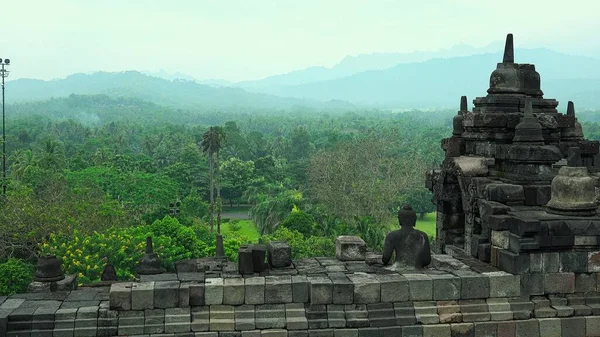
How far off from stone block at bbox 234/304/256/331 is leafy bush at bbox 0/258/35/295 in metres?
16.7

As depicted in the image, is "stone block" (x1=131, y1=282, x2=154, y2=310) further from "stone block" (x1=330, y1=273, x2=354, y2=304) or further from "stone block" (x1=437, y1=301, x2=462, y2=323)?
"stone block" (x1=437, y1=301, x2=462, y2=323)

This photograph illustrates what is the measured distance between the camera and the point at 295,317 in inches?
368

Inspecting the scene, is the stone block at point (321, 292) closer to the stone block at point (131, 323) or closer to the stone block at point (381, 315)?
the stone block at point (381, 315)

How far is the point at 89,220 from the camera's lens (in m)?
28.4

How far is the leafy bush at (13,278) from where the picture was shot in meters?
23.2

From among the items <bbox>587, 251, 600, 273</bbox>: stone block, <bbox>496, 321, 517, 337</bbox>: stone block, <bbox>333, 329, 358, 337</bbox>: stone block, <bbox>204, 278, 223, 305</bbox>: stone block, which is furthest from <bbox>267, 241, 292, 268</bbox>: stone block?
<bbox>587, 251, 600, 273</bbox>: stone block

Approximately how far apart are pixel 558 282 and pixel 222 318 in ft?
17.0

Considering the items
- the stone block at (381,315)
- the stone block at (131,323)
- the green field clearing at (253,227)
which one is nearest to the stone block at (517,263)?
the stone block at (381,315)

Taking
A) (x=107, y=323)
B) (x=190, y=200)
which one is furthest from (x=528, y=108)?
(x=190, y=200)

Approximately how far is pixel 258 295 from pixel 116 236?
1704cm

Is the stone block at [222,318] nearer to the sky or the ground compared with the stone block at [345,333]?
nearer to the sky

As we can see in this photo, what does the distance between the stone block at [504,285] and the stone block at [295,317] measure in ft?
9.59

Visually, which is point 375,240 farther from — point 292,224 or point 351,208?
point 351,208

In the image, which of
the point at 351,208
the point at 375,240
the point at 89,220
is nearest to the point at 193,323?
the point at 89,220
